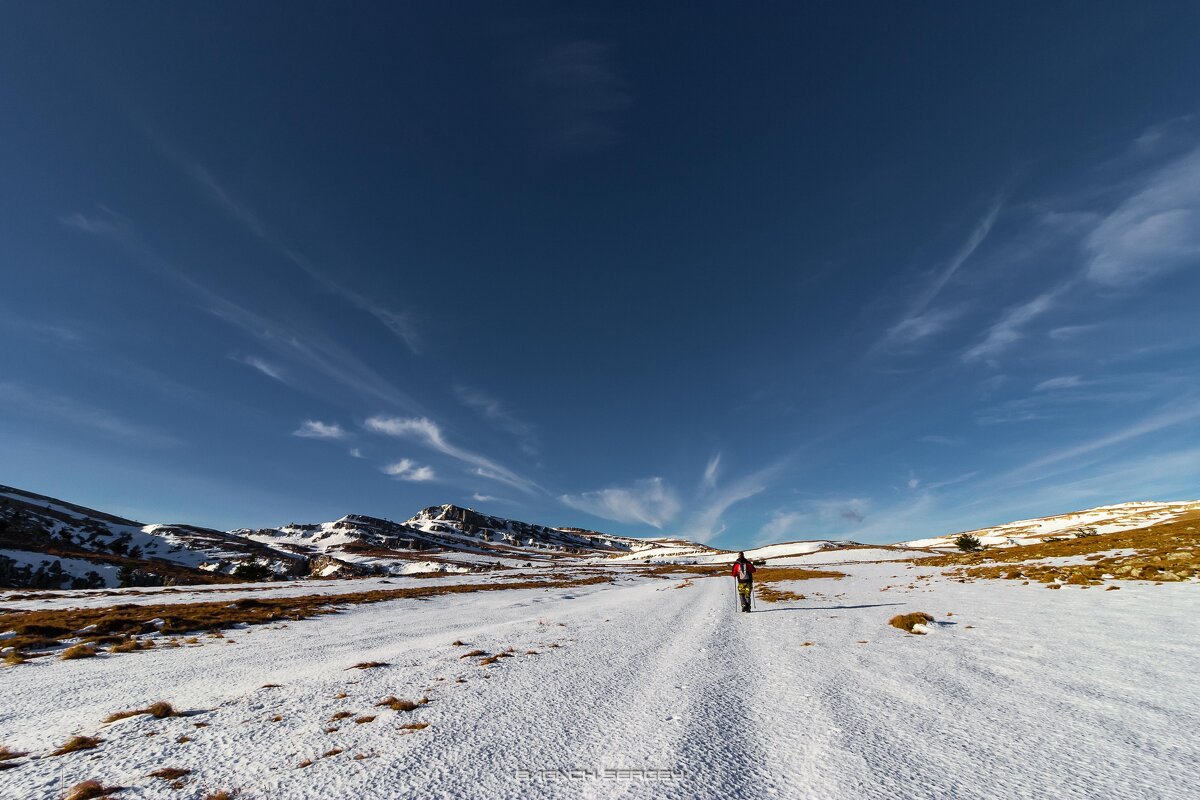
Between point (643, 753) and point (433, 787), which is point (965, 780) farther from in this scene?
point (433, 787)

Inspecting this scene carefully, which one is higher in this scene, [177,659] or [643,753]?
[643,753]

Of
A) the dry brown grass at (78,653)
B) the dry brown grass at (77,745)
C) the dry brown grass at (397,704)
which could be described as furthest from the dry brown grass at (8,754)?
the dry brown grass at (78,653)

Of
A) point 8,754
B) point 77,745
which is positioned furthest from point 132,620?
point 77,745

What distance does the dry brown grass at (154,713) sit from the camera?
7344mm

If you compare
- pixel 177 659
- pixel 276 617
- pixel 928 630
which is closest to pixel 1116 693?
pixel 928 630

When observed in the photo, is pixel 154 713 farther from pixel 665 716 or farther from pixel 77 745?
pixel 665 716

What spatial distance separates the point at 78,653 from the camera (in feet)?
41.7

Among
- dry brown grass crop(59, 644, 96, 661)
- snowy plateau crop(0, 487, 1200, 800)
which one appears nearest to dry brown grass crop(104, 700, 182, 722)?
snowy plateau crop(0, 487, 1200, 800)

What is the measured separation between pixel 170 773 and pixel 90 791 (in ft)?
2.16

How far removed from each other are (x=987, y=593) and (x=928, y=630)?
38.1ft

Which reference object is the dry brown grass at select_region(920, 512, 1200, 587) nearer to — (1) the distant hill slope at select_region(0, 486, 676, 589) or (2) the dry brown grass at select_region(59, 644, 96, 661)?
(2) the dry brown grass at select_region(59, 644, 96, 661)

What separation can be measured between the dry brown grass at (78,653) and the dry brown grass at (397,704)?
12.1 metres

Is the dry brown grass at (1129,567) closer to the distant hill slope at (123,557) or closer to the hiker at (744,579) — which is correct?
the hiker at (744,579)

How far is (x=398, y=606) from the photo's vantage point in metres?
26.7
